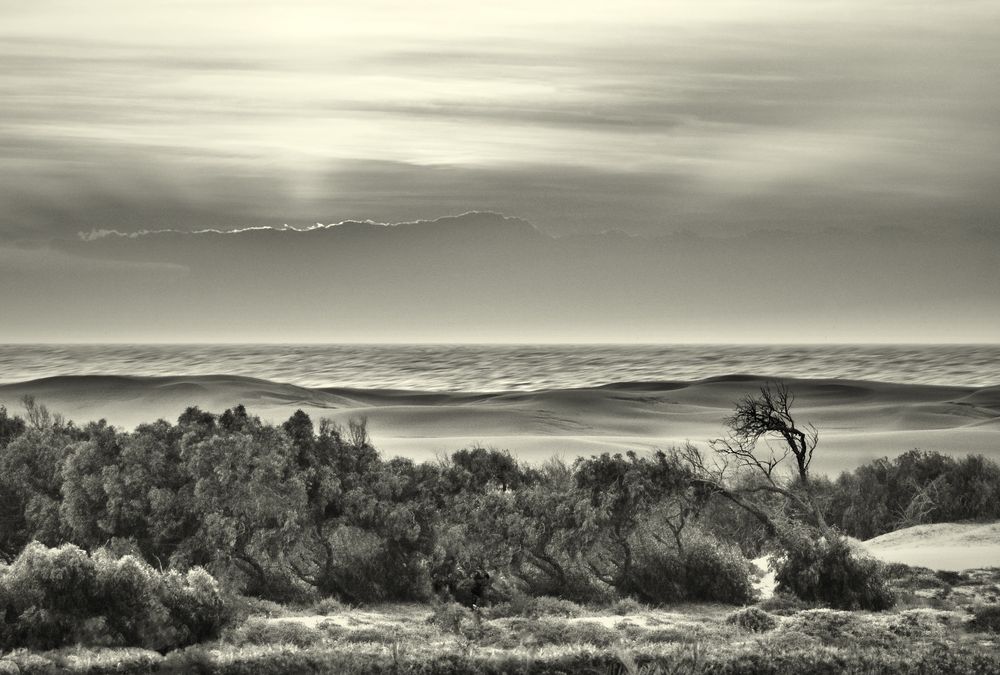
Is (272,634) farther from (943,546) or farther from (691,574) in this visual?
(943,546)

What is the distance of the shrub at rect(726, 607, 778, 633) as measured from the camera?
71.7 ft

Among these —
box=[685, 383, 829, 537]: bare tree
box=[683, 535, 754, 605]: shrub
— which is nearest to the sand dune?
box=[685, 383, 829, 537]: bare tree

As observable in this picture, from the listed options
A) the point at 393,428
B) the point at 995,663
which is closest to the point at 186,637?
the point at 995,663

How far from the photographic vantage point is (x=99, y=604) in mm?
20531

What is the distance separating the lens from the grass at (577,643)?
19.7 metres

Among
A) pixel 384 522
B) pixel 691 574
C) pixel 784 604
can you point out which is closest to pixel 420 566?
pixel 384 522

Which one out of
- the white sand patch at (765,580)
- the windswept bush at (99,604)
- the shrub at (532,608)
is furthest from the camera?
the white sand patch at (765,580)

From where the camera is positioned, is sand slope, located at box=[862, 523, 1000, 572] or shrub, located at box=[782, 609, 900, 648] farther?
sand slope, located at box=[862, 523, 1000, 572]

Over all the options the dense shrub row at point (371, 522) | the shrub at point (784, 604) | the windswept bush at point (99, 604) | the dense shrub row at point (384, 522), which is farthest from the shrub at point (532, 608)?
the windswept bush at point (99, 604)

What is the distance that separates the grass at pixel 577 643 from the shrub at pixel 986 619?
0.04 m

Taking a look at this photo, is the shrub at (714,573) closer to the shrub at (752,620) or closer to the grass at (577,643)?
the grass at (577,643)

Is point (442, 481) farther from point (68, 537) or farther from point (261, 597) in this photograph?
point (68, 537)

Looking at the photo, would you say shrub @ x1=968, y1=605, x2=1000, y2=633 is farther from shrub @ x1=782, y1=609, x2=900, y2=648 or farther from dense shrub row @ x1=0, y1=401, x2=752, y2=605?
dense shrub row @ x1=0, y1=401, x2=752, y2=605

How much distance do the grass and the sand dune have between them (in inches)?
343
